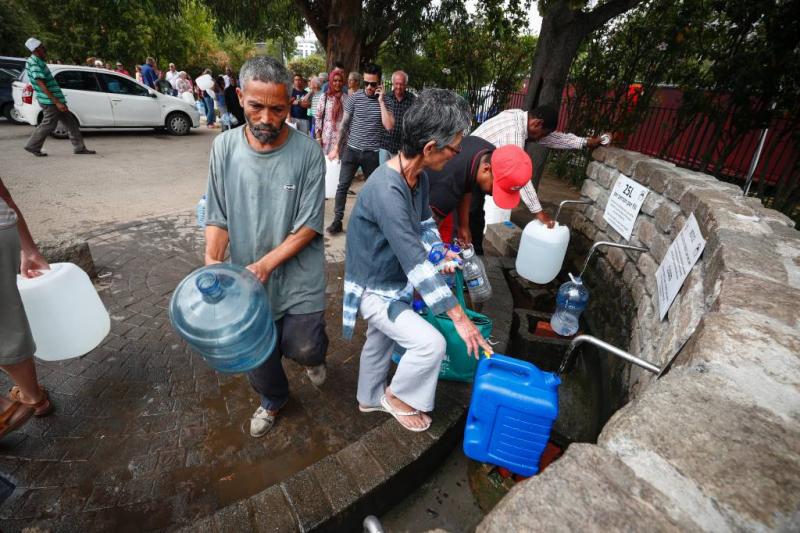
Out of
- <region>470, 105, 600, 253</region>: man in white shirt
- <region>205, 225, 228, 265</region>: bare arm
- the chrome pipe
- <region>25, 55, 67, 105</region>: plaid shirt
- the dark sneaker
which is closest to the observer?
the chrome pipe

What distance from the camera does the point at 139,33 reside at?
2220 cm

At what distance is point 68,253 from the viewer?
3.47 metres

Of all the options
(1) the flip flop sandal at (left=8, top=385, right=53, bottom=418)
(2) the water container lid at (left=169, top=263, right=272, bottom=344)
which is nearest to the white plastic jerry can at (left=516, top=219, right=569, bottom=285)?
(2) the water container lid at (left=169, top=263, right=272, bottom=344)

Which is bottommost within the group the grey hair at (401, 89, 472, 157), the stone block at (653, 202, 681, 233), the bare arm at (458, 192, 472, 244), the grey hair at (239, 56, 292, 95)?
the bare arm at (458, 192, 472, 244)

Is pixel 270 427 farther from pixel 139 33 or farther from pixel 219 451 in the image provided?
pixel 139 33

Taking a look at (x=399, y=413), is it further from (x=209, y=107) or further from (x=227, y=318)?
(x=209, y=107)

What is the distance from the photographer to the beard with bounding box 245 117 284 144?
1883 mm

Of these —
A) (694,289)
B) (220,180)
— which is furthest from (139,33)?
(694,289)

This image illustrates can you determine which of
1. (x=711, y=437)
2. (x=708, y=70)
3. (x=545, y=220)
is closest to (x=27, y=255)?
(x=711, y=437)

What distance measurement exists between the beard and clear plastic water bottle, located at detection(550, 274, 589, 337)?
9.04ft

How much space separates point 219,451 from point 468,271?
1.98 metres

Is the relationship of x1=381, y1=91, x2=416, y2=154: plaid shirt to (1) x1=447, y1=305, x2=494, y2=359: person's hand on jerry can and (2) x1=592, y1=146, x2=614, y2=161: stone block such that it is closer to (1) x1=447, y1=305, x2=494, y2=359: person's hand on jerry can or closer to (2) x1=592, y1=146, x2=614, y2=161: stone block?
(2) x1=592, y1=146, x2=614, y2=161: stone block

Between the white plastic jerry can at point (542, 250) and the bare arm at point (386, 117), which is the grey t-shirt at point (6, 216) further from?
the bare arm at point (386, 117)

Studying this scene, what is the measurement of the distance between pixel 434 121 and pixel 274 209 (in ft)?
3.09
